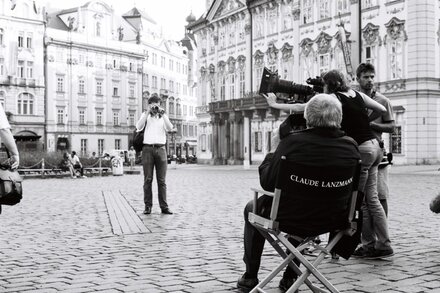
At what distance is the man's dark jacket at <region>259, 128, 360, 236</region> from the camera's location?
425 cm

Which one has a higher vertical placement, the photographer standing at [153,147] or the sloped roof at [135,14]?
the sloped roof at [135,14]

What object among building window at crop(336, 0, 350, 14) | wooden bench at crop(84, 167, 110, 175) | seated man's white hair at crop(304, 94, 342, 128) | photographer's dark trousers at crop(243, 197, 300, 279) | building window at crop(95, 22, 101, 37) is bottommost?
wooden bench at crop(84, 167, 110, 175)

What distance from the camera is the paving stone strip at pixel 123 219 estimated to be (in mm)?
9000

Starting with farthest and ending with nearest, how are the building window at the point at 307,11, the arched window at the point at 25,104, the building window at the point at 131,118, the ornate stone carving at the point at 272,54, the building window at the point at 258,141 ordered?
the building window at the point at 131,118 < the arched window at the point at 25,104 < the building window at the point at 258,141 < the ornate stone carving at the point at 272,54 < the building window at the point at 307,11

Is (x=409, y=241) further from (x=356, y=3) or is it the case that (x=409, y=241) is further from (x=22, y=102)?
(x=22, y=102)

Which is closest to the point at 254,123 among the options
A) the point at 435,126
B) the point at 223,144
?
the point at 223,144

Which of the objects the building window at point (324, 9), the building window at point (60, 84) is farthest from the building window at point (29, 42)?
the building window at point (324, 9)

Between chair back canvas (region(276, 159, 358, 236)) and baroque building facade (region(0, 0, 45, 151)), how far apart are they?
6003cm

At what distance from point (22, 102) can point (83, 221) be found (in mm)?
56765

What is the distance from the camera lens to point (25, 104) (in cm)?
6456

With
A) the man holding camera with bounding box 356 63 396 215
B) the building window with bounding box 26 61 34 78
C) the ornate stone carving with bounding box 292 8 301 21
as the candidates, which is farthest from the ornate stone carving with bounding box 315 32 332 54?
the building window with bounding box 26 61 34 78

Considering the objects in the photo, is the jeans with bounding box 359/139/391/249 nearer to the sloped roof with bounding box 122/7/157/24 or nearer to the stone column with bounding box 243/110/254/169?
the stone column with bounding box 243/110/254/169

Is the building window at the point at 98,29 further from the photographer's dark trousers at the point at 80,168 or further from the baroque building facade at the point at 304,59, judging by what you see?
the photographer's dark trousers at the point at 80,168

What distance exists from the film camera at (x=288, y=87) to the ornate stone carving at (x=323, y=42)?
34993 mm
